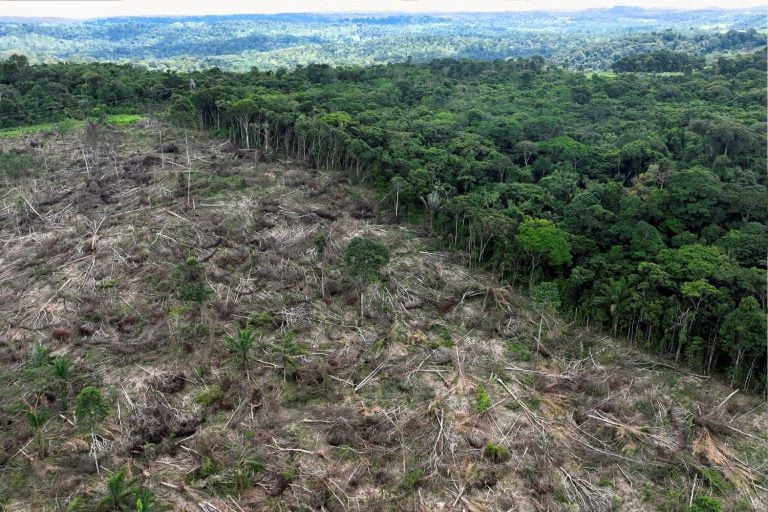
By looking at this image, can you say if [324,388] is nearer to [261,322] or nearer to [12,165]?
[261,322]

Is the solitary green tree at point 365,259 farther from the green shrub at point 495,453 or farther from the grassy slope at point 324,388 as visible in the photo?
the green shrub at point 495,453

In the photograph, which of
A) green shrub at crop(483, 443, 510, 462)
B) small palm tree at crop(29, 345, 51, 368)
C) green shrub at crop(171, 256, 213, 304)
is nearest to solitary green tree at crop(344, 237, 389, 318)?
green shrub at crop(171, 256, 213, 304)

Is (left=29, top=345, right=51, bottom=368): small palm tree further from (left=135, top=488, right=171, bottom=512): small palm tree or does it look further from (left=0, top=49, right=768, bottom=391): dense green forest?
(left=0, top=49, right=768, bottom=391): dense green forest

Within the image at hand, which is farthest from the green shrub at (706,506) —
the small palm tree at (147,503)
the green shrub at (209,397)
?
the green shrub at (209,397)

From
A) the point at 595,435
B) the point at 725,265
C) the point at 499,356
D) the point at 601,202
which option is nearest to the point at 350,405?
the point at 499,356

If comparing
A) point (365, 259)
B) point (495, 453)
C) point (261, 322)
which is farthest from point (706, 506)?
point (261, 322)

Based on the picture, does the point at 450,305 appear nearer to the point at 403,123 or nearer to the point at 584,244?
the point at 584,244
